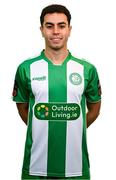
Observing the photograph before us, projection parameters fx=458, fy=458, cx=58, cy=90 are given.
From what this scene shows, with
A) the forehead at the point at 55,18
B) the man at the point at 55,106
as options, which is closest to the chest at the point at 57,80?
the man at the point at 55,106

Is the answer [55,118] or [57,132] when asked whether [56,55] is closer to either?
[55,118]

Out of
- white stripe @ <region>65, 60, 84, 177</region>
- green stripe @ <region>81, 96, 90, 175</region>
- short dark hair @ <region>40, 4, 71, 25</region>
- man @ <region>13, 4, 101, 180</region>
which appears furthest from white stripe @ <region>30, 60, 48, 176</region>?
short dark hair @ <region>40, 4, 71, 25</region>

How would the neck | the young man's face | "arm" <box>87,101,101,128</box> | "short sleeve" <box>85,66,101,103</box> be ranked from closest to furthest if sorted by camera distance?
the young man's face
the neck
"short sleeve" <box>85,66,101,103</box>
"arm" <box>87,101,101,128</box>

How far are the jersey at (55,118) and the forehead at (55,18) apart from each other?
333mm

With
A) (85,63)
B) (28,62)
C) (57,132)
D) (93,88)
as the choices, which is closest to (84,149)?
(57,132)

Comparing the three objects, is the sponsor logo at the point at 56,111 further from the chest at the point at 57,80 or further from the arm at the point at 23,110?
the arm at the point at 23,110

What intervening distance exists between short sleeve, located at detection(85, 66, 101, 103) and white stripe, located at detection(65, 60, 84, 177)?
0.12 meters

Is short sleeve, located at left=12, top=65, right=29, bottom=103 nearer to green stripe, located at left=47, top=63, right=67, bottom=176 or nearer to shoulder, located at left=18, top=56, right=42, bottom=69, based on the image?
shoulder, located at left=18, top=56, right=42, bottom=69

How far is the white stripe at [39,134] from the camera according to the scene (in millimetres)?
3715

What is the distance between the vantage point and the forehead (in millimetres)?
3680

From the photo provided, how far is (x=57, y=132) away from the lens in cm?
372

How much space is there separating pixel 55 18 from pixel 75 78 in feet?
1.69

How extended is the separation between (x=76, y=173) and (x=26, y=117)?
2.12 ft

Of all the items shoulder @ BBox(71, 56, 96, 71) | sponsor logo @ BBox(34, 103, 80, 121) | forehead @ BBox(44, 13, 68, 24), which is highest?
forehead @ BBox(44, 13, 68, 24)
